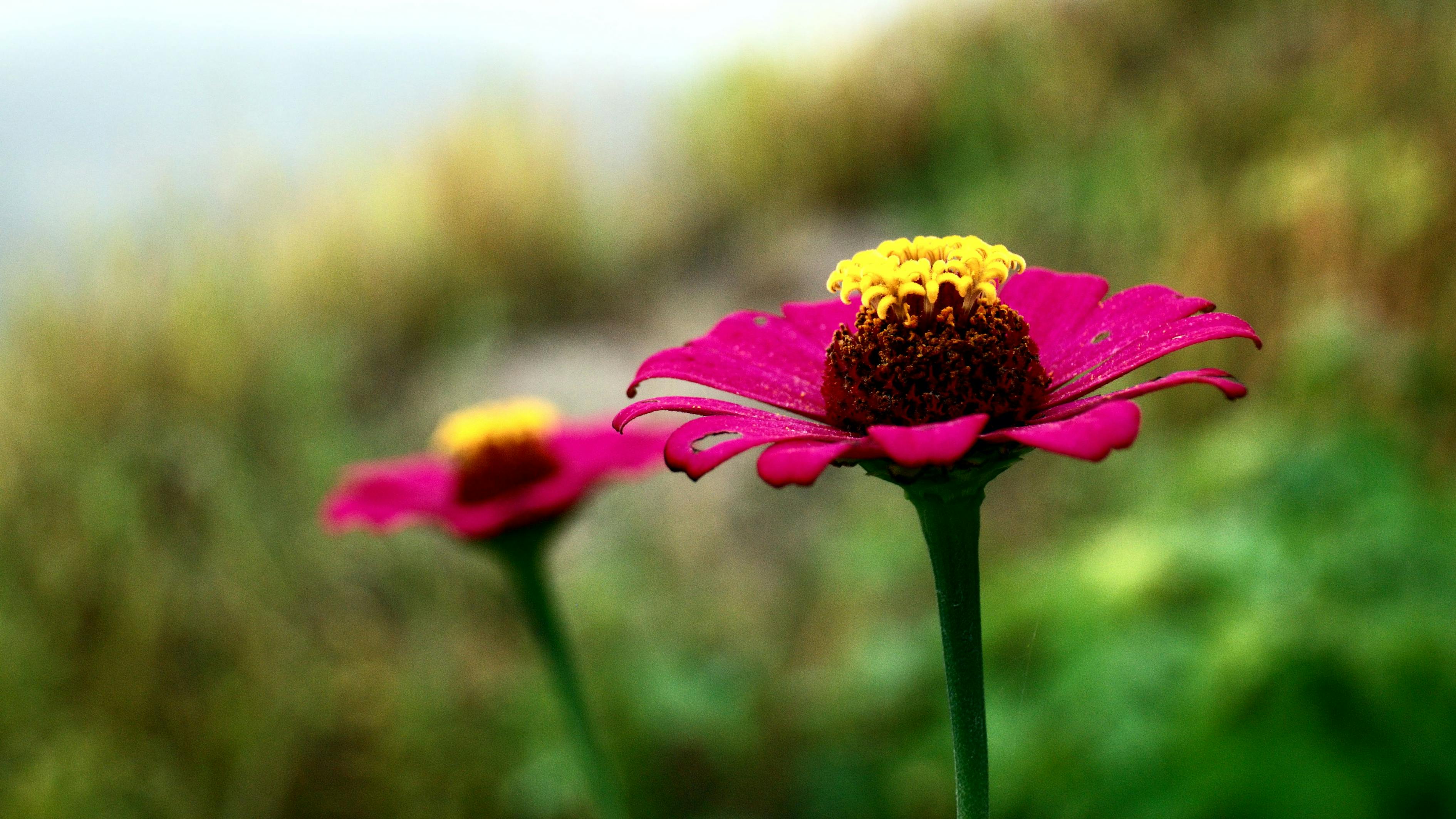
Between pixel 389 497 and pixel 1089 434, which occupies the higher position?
pixel 1089 434

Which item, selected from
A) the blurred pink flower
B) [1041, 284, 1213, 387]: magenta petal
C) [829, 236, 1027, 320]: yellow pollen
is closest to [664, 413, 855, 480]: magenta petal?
the blurred pink flower

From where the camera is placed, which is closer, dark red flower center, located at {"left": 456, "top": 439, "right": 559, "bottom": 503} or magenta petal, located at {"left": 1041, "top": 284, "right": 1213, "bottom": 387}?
magenta petal, located at {"left": 1041, "top": 284, "right": 1213, "bottom": 387}

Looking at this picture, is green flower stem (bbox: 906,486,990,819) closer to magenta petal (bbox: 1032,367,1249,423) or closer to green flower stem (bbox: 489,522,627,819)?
magenta petal (bbox: 1032,367,1249,423)

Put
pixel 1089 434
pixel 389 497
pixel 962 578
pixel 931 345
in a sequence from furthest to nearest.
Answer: pixel 389 497
pixel 931 345
pixel 962 578
pixel 1089 434

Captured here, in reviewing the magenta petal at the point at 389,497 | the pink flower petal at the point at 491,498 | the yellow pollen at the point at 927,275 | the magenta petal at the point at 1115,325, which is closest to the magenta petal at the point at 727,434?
the yellow pollen at the point at 927,275

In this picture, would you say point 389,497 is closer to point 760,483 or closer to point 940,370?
point 940,370

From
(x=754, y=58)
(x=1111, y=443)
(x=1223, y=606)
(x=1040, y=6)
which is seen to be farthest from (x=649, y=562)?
(x=1040, y=6)

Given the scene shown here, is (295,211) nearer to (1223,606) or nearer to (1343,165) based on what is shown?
(1343,165)

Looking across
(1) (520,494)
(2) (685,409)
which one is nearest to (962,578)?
(2) (685,409)
